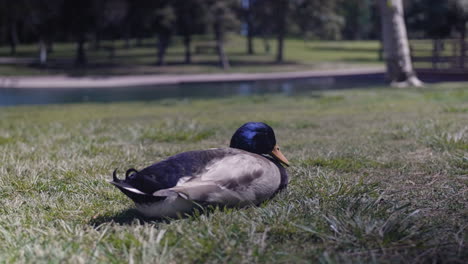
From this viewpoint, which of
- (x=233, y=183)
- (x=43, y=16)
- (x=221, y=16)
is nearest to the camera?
(x=233, y=183)

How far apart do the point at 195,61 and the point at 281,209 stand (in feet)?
161

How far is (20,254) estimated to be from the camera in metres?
2.58

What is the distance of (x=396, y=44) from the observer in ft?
61.0

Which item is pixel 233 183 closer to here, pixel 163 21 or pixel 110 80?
pixel 110 80

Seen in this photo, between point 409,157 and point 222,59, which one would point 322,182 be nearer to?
point 409,157

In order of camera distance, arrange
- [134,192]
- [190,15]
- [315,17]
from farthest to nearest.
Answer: [315,17] → [190,15] → [134,192]

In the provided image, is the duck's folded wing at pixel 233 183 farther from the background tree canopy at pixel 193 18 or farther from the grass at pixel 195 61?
the background tree canopy at pixel 193 18

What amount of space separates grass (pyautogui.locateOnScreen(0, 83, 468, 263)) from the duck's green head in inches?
14.0

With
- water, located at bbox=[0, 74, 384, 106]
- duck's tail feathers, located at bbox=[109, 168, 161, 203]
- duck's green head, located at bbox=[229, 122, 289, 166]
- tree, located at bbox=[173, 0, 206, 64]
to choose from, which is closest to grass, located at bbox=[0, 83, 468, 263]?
duck's tail feathers, located at bbox=[109, 168, 161, 203]

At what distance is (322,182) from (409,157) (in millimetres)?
1485

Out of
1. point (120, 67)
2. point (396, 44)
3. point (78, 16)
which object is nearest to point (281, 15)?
point (120, 67)

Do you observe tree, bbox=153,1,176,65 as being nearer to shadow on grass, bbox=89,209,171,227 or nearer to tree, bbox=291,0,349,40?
tree, bbox=291,0,349,40

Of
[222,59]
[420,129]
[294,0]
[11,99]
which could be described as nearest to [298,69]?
[222,59]

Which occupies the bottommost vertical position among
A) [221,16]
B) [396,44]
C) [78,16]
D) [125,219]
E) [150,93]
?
[150,93]
